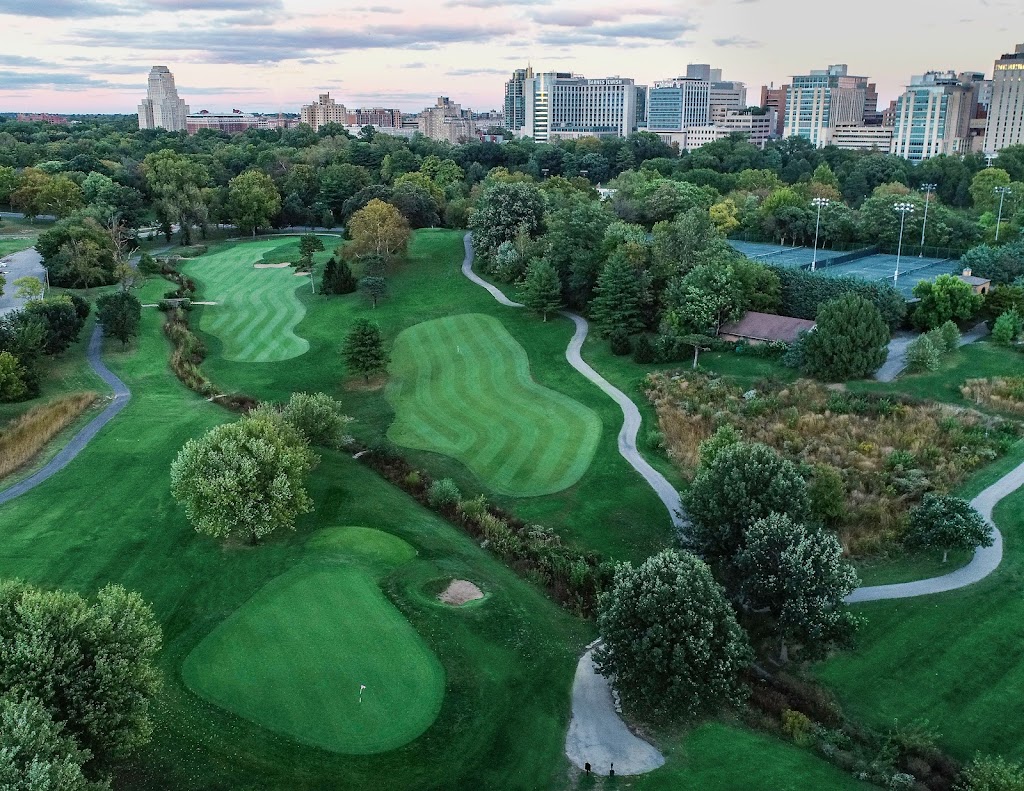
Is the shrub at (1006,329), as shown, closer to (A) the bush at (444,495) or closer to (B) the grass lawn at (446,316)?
(B) the grass lawn at (446,316)

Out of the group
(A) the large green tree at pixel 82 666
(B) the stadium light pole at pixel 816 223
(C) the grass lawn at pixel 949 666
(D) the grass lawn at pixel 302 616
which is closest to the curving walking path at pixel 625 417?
(C) the grass lawn at pixel 949 666

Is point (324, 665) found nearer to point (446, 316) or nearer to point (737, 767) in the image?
point (737, 767)

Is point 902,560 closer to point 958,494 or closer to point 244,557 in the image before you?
point 958,494

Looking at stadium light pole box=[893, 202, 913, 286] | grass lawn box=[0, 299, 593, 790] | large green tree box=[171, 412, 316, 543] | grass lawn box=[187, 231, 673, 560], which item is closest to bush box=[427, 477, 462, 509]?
grass lawn box=[0, 299, 593, 790]

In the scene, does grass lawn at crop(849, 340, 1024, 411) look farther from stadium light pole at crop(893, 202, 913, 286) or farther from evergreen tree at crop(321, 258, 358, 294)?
evergreen tree at crop(321, 258, 358, 294)

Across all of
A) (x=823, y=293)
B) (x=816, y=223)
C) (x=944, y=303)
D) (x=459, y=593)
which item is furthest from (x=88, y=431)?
(x=816, y=223)

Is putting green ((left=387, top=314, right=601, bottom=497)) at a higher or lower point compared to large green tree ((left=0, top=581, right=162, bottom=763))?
lower
